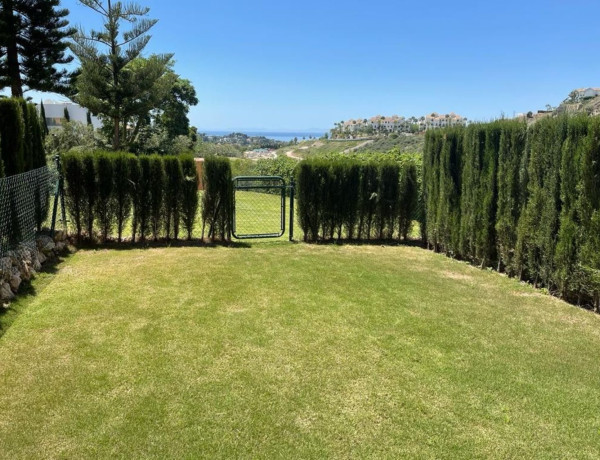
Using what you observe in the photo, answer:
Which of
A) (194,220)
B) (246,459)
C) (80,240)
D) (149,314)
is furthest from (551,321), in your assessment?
(80,240)

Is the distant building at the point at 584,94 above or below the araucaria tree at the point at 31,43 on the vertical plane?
below

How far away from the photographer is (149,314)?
151 inches

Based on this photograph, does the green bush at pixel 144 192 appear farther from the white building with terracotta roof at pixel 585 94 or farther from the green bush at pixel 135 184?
the white building with terracotta roof at pixel 585 94

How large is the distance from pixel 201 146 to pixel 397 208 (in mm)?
22621

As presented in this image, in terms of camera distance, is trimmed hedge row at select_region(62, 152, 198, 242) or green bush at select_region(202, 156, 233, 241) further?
green bush at select_region(202, 156, 233, 241)

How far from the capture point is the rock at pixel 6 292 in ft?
12.6

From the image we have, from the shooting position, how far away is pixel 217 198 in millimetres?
6918

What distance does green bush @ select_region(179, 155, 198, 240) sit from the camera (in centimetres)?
665

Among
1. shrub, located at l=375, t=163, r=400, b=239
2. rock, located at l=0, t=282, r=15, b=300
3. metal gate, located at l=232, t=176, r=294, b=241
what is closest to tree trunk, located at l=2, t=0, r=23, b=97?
metal gate, located at l=232, t=176, r=294, b=241

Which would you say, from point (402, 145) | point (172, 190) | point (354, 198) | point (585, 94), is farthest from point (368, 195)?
point (402, 145)

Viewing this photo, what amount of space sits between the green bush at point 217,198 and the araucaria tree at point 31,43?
881 cm

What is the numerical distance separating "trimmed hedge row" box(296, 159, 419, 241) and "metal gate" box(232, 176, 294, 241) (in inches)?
15.5

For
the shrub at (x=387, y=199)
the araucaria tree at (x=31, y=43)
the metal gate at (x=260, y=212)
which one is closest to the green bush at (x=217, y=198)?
the metal gate at (x=260, y=212)

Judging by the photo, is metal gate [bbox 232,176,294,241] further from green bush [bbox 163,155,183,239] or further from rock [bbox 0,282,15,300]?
rock [bbox 0,282,15,300]
